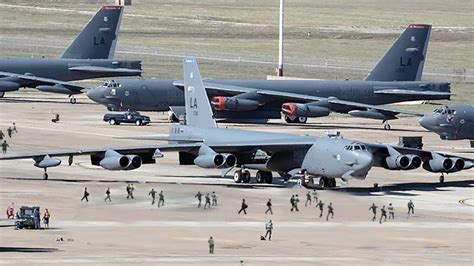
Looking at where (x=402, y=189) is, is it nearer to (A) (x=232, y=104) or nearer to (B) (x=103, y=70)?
(A) (x=232, y=104)

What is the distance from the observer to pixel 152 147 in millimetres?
77750

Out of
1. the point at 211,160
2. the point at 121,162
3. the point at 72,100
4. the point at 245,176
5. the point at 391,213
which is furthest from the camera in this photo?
the point at 72,100

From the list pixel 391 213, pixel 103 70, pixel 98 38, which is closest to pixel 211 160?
pixel 391 213

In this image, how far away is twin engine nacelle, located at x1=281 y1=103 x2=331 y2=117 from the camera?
115 meters

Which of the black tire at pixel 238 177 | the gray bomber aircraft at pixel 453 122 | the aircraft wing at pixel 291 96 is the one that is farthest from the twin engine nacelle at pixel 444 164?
the aircraft wing at pixel 291 96

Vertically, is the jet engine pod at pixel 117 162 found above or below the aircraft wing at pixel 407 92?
below

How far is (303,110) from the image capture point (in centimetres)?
11488

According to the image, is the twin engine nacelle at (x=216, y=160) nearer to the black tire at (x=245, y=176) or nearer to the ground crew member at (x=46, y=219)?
the black tire at (x=245, y=176)

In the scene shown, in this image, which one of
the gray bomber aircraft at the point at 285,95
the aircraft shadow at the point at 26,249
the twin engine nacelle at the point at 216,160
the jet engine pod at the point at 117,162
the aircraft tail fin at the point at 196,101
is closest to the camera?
the aircraft shadow at the point at 26,249

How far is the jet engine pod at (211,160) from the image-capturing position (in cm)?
7700

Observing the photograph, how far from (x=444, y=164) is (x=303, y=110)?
36334mm

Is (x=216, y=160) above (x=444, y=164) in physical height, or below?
below

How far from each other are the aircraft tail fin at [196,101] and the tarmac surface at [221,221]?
105 inches

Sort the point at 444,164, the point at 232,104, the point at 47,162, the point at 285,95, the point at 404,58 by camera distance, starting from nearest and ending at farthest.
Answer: the point at 47,162
the point at 444,164
the point at 232,104
the point at 285,95
the point at 404,58
